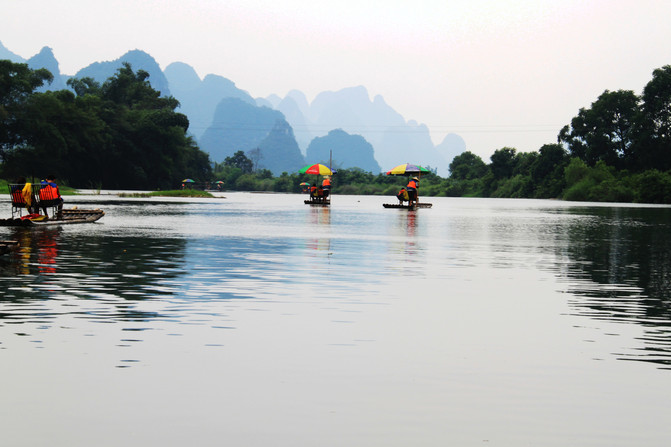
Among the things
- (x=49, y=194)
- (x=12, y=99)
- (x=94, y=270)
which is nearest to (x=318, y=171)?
(x=49, y=194)

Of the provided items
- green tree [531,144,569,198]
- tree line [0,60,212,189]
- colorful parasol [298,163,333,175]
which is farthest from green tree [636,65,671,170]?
tree line [0,60,212,189]

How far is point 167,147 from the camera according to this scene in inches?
4761

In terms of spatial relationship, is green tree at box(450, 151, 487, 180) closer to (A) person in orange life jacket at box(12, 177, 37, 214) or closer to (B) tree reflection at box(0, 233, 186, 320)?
(A) person in orange life jacket at box(12, 177, 37, 214)

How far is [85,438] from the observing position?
545 centimetres

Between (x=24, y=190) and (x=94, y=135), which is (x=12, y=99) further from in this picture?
(x=24, y=190)

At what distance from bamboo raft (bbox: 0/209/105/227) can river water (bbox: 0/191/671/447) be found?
32.5ft

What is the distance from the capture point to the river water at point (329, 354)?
18.9 feet

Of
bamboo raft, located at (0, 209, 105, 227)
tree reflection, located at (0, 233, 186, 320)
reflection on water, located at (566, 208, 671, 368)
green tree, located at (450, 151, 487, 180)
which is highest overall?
green tree, located at (450, 151, 487, 180)

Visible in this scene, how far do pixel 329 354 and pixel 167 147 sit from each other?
116821mm

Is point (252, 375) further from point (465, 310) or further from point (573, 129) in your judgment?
point (573, 129)

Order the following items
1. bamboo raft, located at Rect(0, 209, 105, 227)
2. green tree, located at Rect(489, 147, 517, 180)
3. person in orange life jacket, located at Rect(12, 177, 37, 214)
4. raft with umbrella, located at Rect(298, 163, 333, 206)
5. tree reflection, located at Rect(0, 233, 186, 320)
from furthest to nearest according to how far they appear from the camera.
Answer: green tree, located at Rect(489, 147, 517, 180), raft with umbrella, located at Rect(298, 163, 333, 206), person in orange life jacket, located at Rect(12, 177, 37, 214), bamboo raft, located at Rect(0, 209, 105, 227), tree reflection, located at Rect(0, 233, 186, 320)

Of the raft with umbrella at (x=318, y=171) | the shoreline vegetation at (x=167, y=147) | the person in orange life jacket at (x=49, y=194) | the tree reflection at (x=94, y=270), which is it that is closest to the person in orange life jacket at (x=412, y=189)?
the raft with umbrella at (x=318, y=171)

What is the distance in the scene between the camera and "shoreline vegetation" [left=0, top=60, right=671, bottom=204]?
92375 mm

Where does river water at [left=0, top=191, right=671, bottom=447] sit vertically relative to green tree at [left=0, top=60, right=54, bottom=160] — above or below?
below
